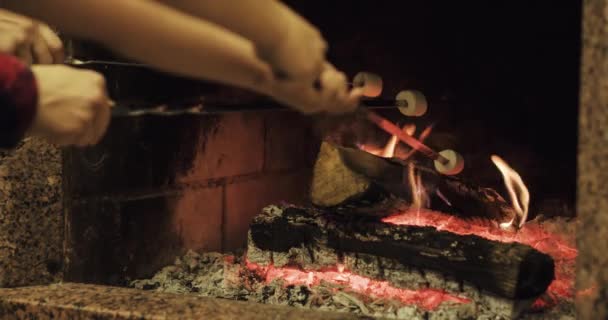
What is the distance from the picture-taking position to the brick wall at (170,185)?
6.51 ft

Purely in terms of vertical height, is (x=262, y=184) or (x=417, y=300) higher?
(x=262, y=184)

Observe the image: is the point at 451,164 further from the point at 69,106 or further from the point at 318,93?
the point at 69,106

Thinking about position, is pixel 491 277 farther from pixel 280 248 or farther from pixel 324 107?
pixel 324 107

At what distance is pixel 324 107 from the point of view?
1.13 m

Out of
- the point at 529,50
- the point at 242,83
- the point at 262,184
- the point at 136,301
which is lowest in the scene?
the point at 136,301

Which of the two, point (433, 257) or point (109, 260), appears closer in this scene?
point (433, 257)

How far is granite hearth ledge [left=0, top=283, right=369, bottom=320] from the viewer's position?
63.9 inches

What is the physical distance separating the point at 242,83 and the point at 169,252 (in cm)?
130

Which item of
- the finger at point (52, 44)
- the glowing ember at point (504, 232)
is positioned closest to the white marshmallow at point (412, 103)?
the glowing ember at point (504, 232)

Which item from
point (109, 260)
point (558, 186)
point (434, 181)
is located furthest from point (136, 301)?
point (558, 186)

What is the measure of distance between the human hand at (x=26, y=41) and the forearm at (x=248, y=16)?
634mm

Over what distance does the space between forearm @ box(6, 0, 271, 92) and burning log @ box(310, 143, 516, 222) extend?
1067mm

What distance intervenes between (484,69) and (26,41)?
4.88 ft

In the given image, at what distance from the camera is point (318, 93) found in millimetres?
1089
